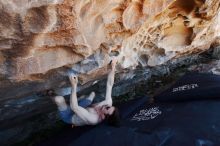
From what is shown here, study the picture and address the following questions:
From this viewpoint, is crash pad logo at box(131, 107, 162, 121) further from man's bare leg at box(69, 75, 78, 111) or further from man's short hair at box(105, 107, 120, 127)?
man's bare leg at box(69, 75, 78, 111)

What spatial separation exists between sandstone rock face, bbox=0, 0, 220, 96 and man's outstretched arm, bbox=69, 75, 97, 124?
0.10 m

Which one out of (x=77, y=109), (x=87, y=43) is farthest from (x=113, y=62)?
(x=87, y=43)

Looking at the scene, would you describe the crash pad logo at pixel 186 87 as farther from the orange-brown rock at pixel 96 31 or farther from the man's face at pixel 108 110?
the man's face at pixel 108 110

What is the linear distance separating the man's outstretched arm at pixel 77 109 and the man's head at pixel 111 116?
0.35 ft

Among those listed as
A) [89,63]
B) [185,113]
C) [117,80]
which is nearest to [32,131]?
[117,80]

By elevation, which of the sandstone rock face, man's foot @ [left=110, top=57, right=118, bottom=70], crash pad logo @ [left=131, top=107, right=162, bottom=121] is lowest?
crash pad logo @ [left=131, top=107, right=162, bottom=121]

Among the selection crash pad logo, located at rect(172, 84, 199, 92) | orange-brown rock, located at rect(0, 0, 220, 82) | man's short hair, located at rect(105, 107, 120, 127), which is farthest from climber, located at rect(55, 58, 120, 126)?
crash pad logo, located at rect(172, 84, 199, 92)

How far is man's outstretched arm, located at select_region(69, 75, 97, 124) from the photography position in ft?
10.1

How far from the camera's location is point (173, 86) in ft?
12.8

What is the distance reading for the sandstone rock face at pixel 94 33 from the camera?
89.7 inches

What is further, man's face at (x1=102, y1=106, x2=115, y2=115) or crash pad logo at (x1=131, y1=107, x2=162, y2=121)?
crash pad logo at (x1=131, y1=107, x2=162, y2=121)

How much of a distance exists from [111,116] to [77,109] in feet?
0.95

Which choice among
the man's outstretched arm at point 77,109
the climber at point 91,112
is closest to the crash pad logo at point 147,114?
the climber at point 91,112

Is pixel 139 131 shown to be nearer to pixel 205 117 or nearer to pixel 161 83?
pixel 205 117
